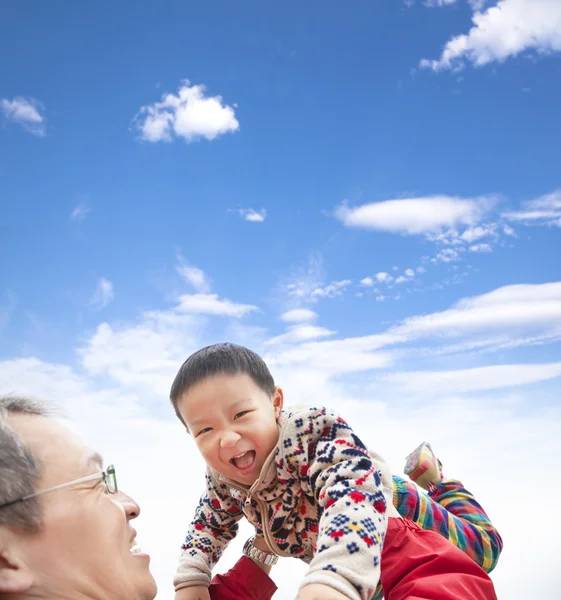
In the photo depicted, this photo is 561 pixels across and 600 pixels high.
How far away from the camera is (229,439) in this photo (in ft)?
5.63

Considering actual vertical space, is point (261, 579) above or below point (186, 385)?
below

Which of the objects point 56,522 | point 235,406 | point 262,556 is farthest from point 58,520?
point 262,556

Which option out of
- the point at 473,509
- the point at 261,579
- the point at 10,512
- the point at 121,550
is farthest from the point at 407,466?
the point at 10,512

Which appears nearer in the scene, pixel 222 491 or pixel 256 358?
pixel 256 358

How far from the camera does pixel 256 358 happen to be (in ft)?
6.34

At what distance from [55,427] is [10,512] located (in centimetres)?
20

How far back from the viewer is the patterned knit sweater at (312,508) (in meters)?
1.33

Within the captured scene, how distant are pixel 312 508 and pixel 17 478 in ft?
2.89

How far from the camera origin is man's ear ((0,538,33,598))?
3.73ft

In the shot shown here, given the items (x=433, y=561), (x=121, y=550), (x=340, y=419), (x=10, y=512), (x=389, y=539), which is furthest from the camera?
(x=340, y=419)

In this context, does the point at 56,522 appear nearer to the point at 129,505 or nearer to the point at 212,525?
the point at 129,505

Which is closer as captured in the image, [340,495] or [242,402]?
[340,495]

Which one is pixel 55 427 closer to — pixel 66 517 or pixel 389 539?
pixel 66 517

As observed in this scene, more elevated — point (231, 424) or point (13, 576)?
point (231, 424)
